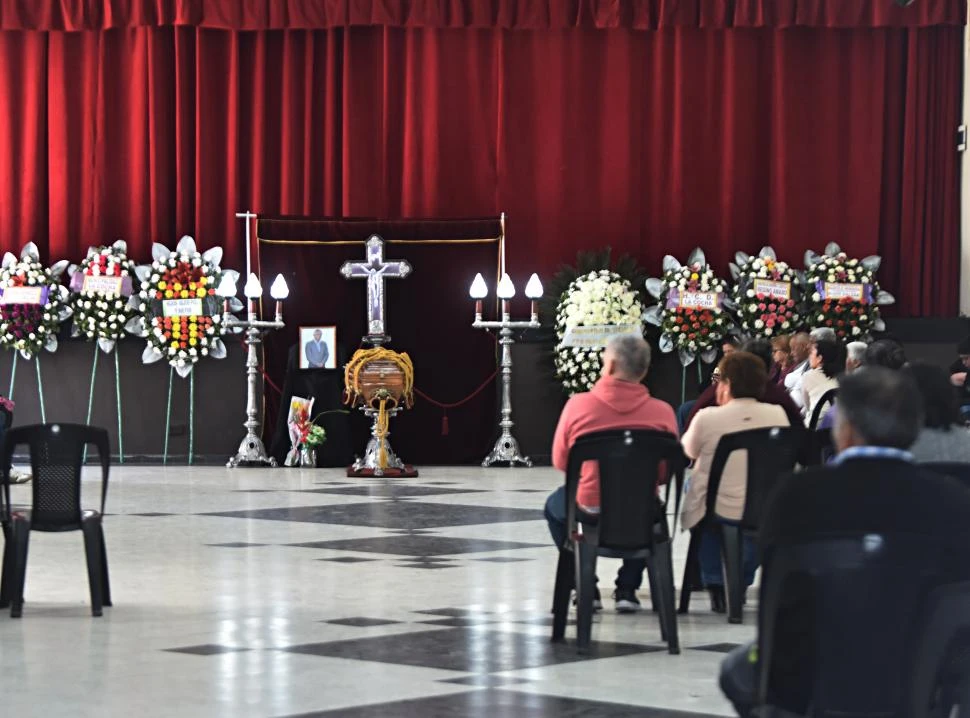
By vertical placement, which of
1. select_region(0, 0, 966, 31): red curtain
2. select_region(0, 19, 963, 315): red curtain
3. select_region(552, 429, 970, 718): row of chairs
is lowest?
select_region(552, 429, 970, 718): row of chairs

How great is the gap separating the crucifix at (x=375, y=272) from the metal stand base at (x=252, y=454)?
4.49 feet

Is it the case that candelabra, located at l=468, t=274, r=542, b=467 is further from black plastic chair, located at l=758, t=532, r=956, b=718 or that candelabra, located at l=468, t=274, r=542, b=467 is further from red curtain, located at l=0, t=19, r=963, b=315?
black plastic chair, located at l=758, t=532, r=956, b=718

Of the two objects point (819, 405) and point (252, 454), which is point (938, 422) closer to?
point (819, 405)

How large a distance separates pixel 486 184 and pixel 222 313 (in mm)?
2862

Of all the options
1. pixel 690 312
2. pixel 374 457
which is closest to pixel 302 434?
pixel 374 457

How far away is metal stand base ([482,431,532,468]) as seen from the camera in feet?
48.5

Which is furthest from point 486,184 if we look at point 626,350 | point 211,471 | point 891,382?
point 891,382

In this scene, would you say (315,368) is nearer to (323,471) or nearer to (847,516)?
(323,471)

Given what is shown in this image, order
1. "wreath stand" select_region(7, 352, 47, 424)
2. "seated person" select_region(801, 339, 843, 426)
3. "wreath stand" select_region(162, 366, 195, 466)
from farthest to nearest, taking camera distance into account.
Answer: "wreath stand" select_region(7, 352, 47, 424), "wreath stand" select_region(162, 366, 195, 466), "seated person" select_region(801, 339, 843, 426)

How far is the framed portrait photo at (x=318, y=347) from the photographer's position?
581 inches

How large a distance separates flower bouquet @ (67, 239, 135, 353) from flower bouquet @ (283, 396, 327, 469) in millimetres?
1880

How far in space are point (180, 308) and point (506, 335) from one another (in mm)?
2999

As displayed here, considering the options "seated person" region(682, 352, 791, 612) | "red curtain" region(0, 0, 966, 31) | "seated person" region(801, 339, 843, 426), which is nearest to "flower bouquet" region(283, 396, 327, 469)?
"red curtain" region(0, 0, 966, 31)

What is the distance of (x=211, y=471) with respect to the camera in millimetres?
14453
